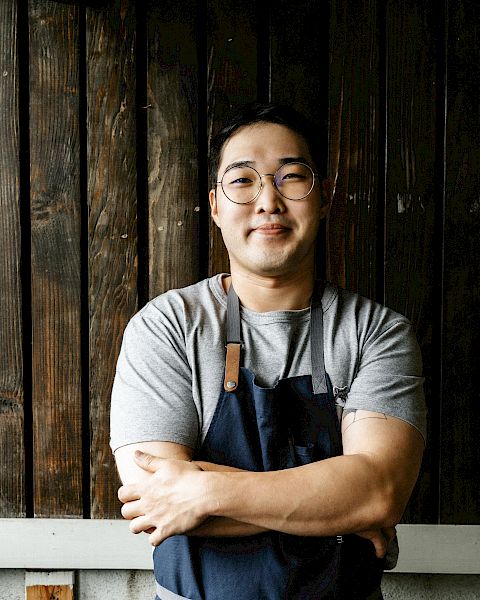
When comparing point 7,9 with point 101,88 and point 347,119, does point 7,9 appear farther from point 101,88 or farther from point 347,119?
point 347,119

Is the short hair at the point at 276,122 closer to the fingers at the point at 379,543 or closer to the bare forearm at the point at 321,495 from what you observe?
the bare forearm at the point at 321,495

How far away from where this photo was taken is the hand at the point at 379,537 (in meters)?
1.44

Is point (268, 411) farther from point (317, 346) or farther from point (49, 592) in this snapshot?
point (49, 592)

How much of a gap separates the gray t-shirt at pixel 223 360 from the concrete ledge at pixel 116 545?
0.77 m

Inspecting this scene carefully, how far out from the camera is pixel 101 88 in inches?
81.8

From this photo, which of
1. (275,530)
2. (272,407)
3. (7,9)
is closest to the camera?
(275,530)

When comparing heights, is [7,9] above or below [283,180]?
above

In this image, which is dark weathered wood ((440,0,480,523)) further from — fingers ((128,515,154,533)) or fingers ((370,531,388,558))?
fingers ((128,515,154,533))

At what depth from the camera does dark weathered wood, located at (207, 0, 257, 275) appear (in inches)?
81.2

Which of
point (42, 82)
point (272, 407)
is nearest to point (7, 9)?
point (42, 82)

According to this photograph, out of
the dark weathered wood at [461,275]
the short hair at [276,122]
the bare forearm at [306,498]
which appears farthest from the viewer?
the dark weathered wood at [461,275]

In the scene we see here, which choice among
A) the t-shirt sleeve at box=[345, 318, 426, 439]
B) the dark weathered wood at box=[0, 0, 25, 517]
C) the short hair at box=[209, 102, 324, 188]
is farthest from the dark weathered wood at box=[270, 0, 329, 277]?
the dark weathered wood at box=[0, 0, 25, 517]

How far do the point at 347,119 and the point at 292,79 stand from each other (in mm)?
221

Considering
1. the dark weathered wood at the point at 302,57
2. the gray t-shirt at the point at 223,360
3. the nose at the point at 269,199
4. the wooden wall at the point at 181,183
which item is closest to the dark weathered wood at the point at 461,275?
the wooden wall at the point at 181,183
